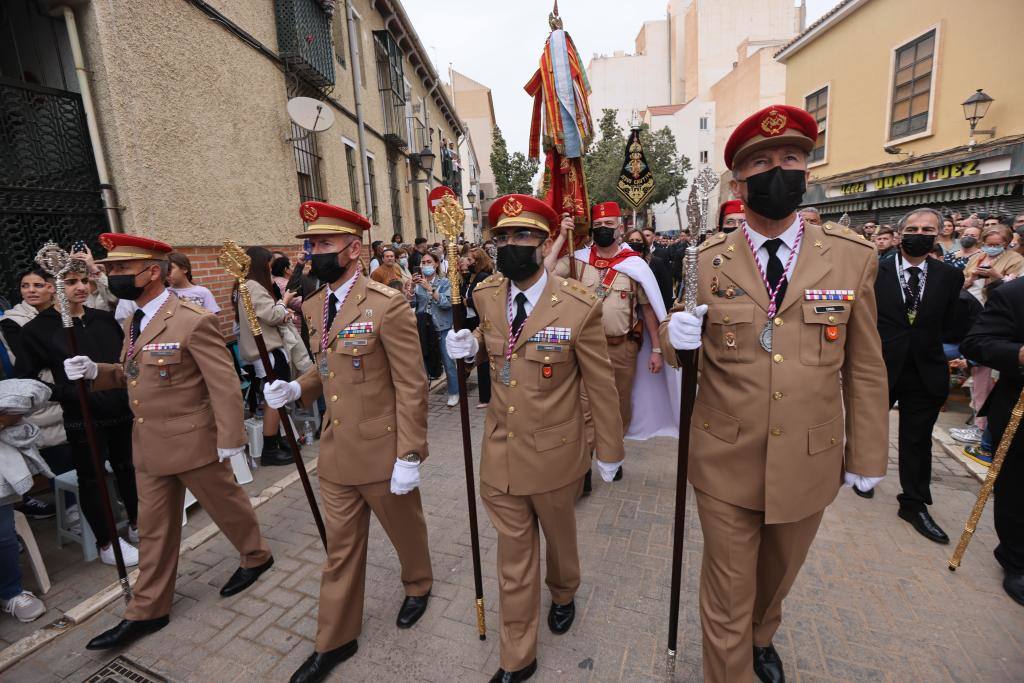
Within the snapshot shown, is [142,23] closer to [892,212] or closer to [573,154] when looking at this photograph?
[573,154]

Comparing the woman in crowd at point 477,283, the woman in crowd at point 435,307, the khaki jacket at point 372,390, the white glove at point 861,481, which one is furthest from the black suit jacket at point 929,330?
the woman in crowd at point 435,307

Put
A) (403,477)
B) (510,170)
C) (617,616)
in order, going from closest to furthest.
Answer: (403,477) → (617,616) → (510,170)

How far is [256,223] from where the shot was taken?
23.9 ft

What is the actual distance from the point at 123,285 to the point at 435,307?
4680 mm

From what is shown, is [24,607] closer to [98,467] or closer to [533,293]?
[98,467]

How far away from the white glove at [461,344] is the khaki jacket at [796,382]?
4.04 feet

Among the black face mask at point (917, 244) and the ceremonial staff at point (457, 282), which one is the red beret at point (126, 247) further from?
the black face mask at point (917, 244)

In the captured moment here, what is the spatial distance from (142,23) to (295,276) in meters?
3.05

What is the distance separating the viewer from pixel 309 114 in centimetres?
816

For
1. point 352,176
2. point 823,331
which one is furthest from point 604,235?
point 352,176

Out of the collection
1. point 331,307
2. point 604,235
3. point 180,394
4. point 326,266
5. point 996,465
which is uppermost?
point 604,235

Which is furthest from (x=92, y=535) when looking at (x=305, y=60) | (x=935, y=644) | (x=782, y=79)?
(x=782, y=79)

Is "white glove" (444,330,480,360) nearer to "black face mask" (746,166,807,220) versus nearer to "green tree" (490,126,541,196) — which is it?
"black face mask" (746,166,807,220)

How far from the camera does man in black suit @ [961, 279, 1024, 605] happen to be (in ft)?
9.89
